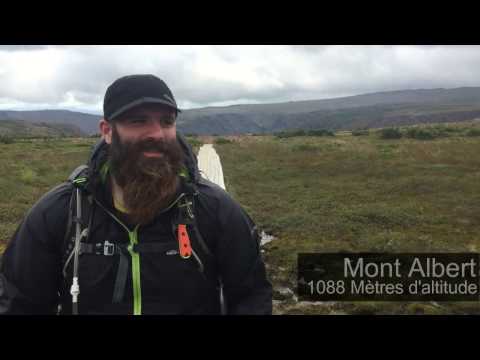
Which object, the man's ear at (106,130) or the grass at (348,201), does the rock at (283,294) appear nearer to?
the grass at (348,201)

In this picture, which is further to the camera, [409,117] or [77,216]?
[409,117]

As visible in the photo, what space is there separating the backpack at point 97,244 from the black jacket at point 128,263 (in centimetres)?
2

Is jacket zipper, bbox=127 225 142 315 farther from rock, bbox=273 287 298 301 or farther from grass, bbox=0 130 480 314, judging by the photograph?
rock, bbox=273 287 298 301

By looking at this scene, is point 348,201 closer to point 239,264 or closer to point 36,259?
point 239,264

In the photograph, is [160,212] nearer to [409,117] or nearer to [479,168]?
[479,168]

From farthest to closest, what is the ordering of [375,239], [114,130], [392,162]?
[392,162] < [375,239] < [114,130]

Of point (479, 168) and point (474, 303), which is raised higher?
point (479, 168)

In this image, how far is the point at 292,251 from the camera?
8672 millimetres

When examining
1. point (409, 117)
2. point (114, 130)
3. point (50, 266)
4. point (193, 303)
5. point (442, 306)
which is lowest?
point (442, 306)

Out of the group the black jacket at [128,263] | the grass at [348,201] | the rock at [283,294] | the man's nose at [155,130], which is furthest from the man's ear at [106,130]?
the rock at [283,294]

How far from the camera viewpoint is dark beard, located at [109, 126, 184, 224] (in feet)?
A: 8.45

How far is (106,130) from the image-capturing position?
108 inches
